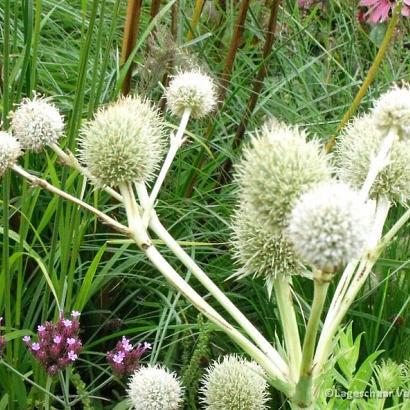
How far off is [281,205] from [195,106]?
693 millimetres

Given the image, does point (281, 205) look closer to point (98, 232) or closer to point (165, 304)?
point (165, 304)

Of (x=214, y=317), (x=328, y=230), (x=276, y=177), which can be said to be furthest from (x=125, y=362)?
(x=328, y=230)

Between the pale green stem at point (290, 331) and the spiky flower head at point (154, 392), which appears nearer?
the pale green stem at point (290, 331)

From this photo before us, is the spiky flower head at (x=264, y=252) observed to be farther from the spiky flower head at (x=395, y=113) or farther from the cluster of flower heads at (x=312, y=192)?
the spiky flower head at (x=395, y=113)

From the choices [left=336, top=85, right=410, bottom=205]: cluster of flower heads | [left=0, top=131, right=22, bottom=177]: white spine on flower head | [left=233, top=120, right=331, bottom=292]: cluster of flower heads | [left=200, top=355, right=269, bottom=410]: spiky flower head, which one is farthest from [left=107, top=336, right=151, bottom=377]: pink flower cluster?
[left=233, top=120, right=331, bottom=292]: cluster of flower heads

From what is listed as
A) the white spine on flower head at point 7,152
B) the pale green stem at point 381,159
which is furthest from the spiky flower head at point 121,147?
the pale green stem at point 381,159

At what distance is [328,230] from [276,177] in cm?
20

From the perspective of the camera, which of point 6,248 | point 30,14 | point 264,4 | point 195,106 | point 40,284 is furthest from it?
point 264,4

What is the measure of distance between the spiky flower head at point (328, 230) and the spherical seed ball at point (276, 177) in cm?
14

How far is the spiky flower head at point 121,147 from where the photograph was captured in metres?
1.66

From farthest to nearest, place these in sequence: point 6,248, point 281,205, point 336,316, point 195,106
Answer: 1. point 6,248
2. point 195,106
3. point 336,316
4. point 281,205

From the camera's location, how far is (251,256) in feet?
5.39

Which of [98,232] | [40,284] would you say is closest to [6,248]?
[40,284]

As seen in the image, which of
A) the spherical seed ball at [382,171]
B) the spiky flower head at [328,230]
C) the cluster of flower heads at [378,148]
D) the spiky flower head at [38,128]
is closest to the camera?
the spiky flower head at [328,230]
